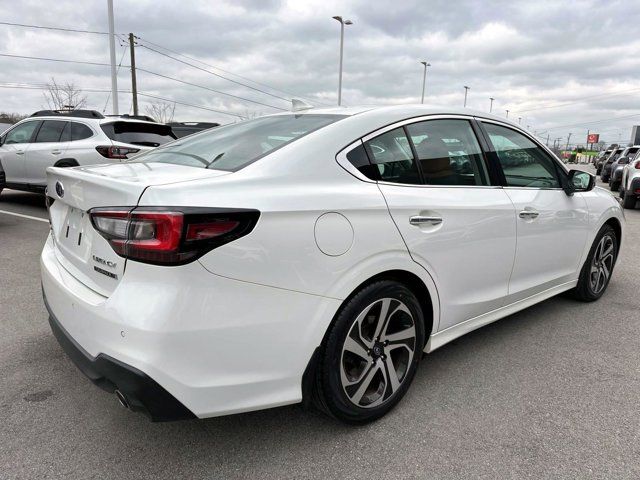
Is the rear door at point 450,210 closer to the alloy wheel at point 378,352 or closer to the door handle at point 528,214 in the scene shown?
the door handle at point 528,214

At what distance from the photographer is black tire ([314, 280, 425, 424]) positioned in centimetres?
225

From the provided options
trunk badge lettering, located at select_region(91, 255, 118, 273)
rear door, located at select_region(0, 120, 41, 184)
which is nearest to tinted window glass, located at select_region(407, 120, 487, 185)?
trunk badge lettering, located at select_region(91, 255, 118, 273)

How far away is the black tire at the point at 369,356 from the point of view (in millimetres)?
2252

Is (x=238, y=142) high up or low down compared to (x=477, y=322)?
up

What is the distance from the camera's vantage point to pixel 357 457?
227cm

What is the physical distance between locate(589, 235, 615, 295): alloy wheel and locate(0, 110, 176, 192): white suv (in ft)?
22.2

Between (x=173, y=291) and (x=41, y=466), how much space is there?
1.11 meters

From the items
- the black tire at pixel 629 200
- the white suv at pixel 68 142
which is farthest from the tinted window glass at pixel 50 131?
the black tire at pixel 629 200

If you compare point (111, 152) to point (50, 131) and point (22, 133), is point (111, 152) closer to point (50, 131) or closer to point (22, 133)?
point (50, 131)

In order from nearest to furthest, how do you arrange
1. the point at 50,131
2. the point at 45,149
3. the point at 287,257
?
the point at 287,257
the point at 45,149
the point at 50,131

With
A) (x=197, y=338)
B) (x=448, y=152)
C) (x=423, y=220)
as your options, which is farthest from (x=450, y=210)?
(x=197, y=338)

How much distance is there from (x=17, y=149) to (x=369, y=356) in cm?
896

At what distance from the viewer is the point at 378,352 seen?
8.17ft

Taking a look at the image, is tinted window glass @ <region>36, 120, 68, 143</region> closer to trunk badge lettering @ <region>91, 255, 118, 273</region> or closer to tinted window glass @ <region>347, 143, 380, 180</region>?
trunk badge lettering @ <region>91, 255, 118, 273</region>
